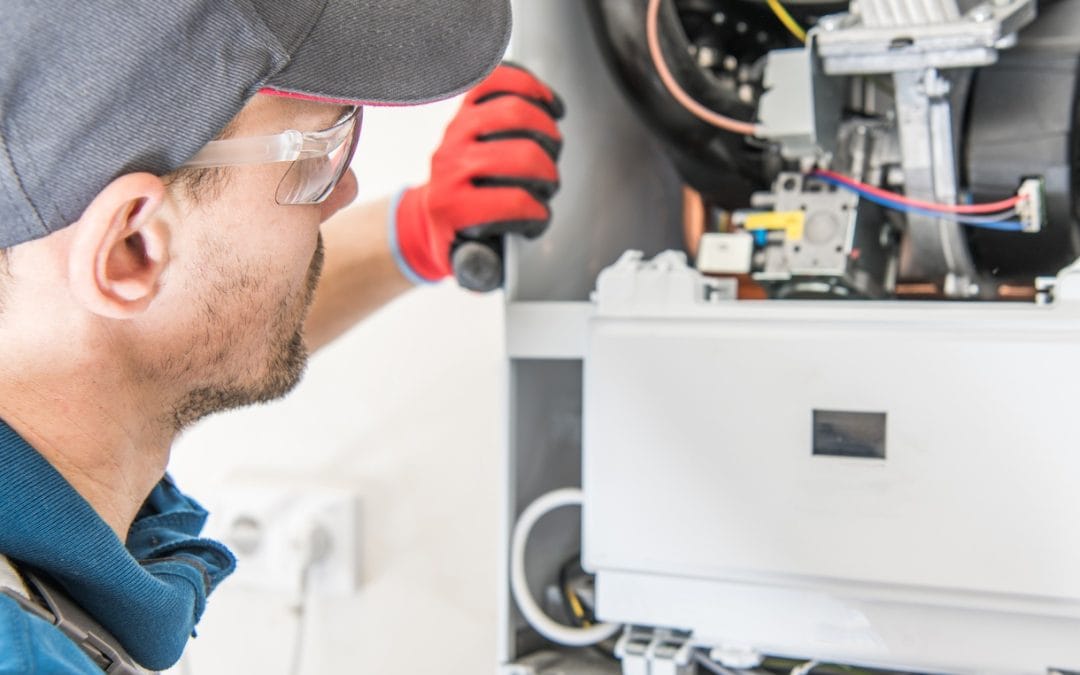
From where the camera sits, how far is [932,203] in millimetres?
888

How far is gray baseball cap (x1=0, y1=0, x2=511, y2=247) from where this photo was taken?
550mm

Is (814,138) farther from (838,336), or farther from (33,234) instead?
(33,234)

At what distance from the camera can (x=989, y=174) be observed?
883 millimetres

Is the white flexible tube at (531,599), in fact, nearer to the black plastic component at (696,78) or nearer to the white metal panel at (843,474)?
the white metal panel at (843,474)

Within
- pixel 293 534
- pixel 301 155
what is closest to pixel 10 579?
pixel 301 155

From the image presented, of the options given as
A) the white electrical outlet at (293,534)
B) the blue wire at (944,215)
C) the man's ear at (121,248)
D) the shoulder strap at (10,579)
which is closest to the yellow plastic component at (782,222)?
the blue wire at (944,215)

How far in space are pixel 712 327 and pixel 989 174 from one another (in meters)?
0.29

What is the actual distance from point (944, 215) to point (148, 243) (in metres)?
0.63

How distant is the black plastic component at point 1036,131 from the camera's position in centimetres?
86

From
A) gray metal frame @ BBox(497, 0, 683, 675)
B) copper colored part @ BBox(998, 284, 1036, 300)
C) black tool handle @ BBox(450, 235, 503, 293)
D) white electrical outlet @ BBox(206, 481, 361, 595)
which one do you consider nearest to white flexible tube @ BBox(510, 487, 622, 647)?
gray metal frame @ BBox(497, 0, 683, 675)

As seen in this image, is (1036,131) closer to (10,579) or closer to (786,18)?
Result: (786,18)

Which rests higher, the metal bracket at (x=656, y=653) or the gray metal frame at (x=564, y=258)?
the gray metal frame at (x=564, y=258)

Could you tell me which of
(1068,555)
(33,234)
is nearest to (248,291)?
(33,234)

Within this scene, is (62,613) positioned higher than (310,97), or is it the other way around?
(310,97)
